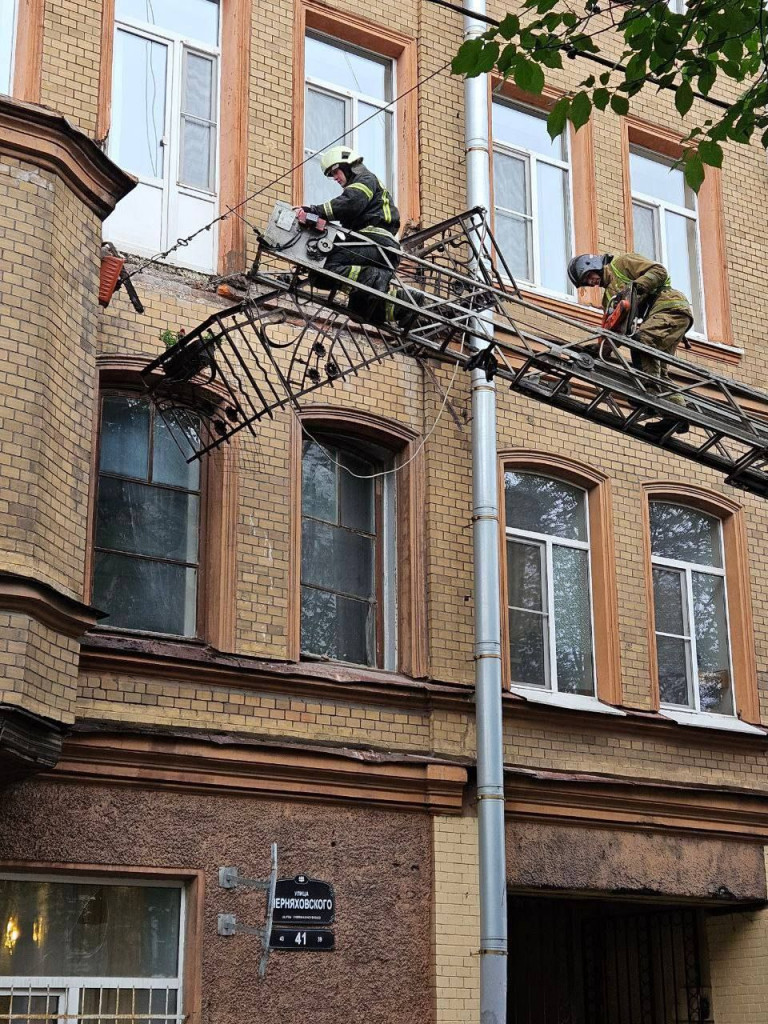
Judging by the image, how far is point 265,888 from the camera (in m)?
10.9

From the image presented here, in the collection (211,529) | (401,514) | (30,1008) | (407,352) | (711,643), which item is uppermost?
(407,352)

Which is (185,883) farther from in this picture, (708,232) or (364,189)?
(708,232)

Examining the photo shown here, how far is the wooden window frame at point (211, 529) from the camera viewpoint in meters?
11.4

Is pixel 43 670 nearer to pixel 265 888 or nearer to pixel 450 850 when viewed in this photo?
pixel 265 888

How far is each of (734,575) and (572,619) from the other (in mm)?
2025

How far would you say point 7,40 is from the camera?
11.7 m

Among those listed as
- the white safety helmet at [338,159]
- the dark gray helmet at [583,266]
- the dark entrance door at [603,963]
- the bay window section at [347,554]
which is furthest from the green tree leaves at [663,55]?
the dark entrance door at [603,963]

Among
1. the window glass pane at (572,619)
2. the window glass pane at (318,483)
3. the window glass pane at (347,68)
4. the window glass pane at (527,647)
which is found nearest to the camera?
the window glass pane at (318,483)

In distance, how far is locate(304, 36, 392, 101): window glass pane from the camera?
13.9 metres

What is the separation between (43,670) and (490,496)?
14.2 feet

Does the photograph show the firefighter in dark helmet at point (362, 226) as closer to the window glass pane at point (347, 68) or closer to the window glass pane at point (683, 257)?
the window glass pane at point (347, 68)

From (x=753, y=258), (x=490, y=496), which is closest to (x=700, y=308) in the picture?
(x=753, y=258)

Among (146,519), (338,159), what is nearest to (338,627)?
(146,519)

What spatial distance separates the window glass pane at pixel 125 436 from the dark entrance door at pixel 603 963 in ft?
17.6
